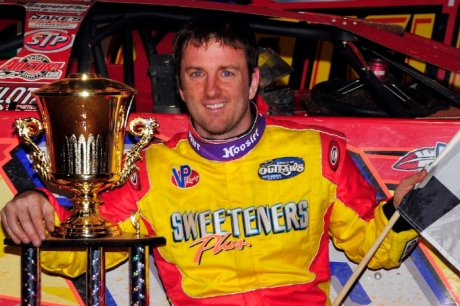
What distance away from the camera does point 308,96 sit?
172 inches

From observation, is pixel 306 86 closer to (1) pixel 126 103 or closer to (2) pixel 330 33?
(2) pixel 330 33

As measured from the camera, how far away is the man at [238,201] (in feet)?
10.3

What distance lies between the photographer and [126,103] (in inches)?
124

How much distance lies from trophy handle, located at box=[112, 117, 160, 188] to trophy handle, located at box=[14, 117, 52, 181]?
0.23 meters

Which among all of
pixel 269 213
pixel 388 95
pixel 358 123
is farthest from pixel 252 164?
pixel 388 95

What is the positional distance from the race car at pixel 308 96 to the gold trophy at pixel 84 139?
0.20 meters

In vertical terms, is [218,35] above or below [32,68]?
above

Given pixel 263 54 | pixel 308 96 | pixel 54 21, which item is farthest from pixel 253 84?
pixel 308 96

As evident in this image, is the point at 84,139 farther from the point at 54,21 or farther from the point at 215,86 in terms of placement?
the point at 54,21

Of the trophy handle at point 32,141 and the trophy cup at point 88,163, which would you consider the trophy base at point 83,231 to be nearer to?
the trophy cup at point 88,163

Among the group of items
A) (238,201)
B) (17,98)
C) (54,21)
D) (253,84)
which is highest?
(54,21)

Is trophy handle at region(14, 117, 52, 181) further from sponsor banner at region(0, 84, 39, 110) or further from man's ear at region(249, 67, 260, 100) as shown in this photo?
man's ear at region(249, 67, 260, 100)

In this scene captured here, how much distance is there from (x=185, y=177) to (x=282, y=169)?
1.01ft

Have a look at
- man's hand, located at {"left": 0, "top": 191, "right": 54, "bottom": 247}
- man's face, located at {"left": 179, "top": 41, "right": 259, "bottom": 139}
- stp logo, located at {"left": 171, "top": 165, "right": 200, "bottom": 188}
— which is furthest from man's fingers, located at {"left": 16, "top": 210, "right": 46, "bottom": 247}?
man's face, located at {"left": 179, "top": 41, "right": 259, "bottom": 139}
